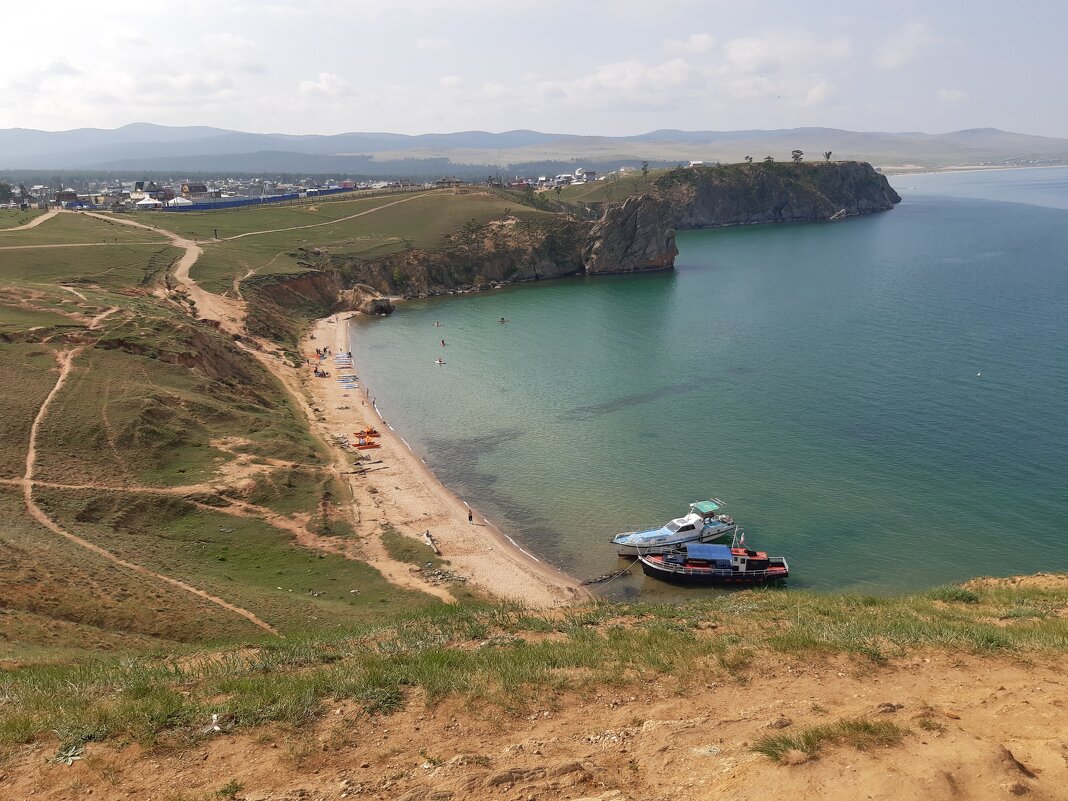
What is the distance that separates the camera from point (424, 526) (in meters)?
46.3

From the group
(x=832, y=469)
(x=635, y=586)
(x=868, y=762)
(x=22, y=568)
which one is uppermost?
(x=868, y=762)

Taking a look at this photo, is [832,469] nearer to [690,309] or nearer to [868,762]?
[868,762]

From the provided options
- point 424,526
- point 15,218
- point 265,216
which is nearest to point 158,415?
point 424,526

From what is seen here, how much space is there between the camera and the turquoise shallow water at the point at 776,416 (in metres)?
44.3

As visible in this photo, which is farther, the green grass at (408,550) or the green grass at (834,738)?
the green grass at (408,550)

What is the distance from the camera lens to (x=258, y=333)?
88.4 meters

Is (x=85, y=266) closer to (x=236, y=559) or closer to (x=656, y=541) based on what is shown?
(x=236, y=559)

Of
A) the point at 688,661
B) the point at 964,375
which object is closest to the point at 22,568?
the point at 688,661

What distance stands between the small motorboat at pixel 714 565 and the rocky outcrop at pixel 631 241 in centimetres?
11841

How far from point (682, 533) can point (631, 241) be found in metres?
120

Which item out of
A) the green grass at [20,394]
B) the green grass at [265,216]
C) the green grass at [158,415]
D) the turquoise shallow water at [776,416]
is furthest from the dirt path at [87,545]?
the green grass at [265,216]

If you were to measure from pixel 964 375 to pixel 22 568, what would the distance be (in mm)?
80080

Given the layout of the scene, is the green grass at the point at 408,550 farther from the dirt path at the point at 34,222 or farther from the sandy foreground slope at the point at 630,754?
the dirt path at the point at 34,222

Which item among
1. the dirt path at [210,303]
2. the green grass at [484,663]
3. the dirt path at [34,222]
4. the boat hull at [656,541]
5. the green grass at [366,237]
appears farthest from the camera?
the dirt path at [34,222]
